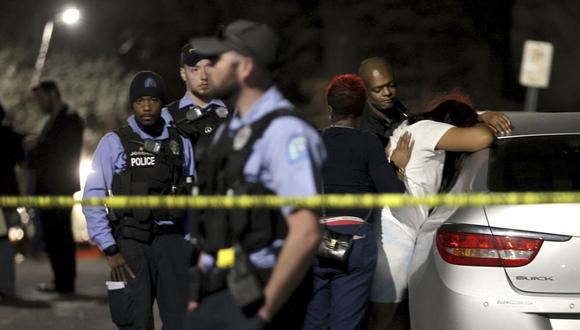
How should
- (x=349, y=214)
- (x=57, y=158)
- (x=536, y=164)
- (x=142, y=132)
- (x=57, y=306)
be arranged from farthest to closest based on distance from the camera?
(x=57, y=158), (x=57, y=306), (x=142, y=132), (x=349, y=214), (x=536, y=164)

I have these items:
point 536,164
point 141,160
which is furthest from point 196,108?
point 536,164

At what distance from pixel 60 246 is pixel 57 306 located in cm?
95

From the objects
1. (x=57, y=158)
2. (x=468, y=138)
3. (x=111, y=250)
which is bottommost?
(x=57, y=158)

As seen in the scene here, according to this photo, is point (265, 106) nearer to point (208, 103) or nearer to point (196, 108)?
point (196, 108)

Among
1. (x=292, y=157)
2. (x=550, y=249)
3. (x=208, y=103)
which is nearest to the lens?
(x=292, y=157)

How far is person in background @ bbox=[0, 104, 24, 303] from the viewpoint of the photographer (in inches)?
465

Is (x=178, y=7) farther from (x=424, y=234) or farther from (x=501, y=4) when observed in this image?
(x=424, y=234)

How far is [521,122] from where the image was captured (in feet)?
22.7

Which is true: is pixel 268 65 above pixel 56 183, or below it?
above

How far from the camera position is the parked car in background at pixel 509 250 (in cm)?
599

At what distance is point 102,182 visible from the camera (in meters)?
7.22

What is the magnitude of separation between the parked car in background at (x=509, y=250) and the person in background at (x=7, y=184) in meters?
5.88

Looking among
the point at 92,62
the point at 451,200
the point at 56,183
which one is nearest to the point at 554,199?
the point at 451,200

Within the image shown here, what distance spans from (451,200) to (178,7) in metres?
14.4
